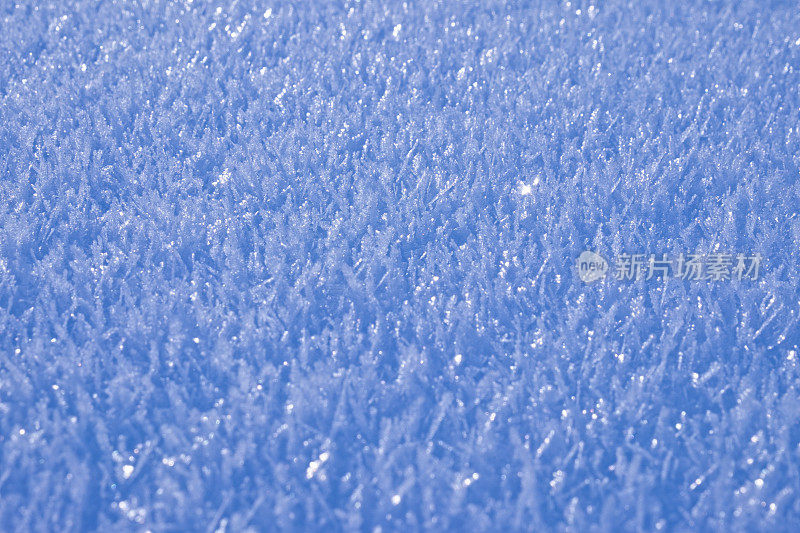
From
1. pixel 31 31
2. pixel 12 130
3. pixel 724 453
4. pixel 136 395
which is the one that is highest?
pixel 31 31

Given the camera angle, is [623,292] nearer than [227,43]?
Yes

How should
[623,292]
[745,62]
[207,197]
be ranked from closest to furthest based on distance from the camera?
[623,292] → [207,197] → [745,62]

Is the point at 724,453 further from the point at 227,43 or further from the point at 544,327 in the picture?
the point at 227,43

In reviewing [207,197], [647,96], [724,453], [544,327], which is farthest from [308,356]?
[647,96]

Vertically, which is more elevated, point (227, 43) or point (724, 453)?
point (227, 43)

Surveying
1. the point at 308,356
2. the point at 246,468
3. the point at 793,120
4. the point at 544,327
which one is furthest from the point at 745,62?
the point at 246,468

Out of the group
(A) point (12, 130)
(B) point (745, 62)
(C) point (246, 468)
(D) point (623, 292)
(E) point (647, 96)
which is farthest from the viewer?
(B) point (745, 62)
